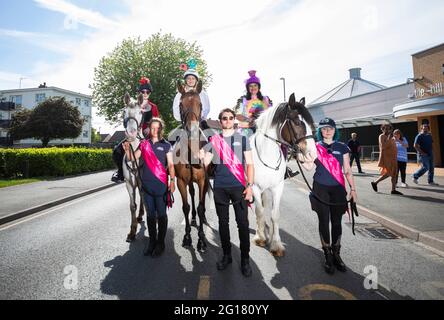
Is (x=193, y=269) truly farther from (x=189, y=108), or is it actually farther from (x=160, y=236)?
(x=189, y=108)

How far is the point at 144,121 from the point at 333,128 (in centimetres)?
397

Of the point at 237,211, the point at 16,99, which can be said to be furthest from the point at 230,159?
the point at 16,99

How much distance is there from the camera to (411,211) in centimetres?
674

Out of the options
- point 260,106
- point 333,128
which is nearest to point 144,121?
point 260,106

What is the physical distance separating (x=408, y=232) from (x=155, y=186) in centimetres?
486

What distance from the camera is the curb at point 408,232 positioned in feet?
15.4

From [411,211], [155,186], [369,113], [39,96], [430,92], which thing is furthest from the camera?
[39,96]

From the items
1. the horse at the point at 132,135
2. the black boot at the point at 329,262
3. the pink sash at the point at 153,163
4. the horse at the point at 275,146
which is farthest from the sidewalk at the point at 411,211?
the horse at the point at 132,135

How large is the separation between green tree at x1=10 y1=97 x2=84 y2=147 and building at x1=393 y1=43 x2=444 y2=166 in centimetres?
4527

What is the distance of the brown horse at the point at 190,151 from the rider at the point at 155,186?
324mm

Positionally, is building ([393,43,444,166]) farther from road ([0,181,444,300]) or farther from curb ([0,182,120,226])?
curb ([0,182,120,226])
